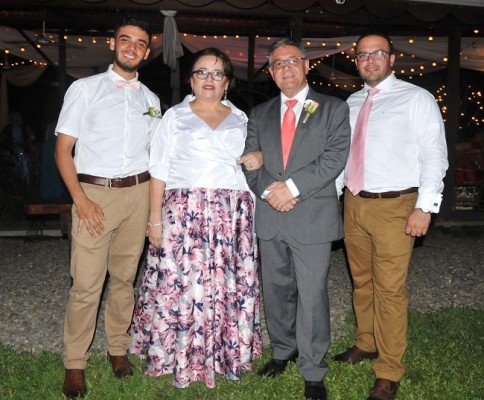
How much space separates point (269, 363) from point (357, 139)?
167 centimetres

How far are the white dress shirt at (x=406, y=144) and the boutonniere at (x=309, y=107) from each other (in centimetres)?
42

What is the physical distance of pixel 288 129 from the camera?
145 inches

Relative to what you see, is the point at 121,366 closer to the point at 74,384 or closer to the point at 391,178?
the point at 74,384

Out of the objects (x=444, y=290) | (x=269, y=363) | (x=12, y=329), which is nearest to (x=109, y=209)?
(x=269, y=363)

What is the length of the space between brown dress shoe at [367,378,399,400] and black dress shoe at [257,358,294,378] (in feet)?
2.11

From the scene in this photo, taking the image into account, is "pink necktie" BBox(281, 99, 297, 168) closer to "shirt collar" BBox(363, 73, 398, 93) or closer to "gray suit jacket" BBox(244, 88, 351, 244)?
"gray suit jacket" BBox(244, 88, 351, 244)

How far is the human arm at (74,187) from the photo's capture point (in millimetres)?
3586

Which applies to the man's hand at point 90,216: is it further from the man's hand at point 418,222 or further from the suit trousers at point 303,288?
the man's hand at point 418,222

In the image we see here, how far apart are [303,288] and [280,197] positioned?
0.61 meters

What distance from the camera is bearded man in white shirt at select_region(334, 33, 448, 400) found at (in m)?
3.61

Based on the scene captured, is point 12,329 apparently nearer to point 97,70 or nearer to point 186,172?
point 186,172

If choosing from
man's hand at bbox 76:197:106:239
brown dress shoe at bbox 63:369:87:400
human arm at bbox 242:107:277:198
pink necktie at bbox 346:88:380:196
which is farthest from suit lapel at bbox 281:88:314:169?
brown dress shoe at bbox 63:369:87:400

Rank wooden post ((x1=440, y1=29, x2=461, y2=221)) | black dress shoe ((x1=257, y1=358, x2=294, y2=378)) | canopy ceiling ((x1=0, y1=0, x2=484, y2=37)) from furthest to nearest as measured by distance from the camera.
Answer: wooden post ((x1=440, y1=29, x2=461, y2=221)) < canopy ceiling ((x1=0, y1=0, x2=484, y2=37)) < black dress shoe ((x1=257, y1=358, x2=294, y2=378))

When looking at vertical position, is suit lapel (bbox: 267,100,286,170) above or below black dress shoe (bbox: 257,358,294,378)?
above
